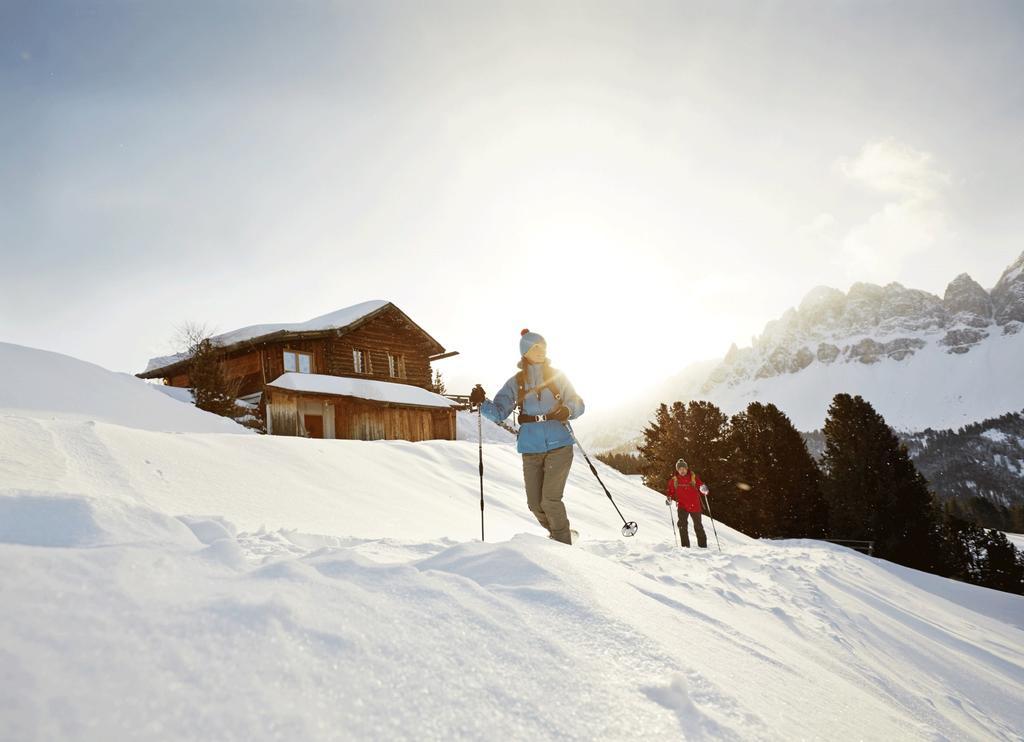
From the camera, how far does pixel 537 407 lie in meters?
5.55

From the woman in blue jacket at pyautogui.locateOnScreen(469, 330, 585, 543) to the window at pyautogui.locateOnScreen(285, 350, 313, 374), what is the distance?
19.6 meters

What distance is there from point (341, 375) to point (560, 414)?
2026 centimetres

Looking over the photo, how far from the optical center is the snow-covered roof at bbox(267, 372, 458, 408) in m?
20.3

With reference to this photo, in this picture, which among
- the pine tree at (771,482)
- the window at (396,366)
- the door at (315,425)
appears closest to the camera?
Result: the door at (315,425)

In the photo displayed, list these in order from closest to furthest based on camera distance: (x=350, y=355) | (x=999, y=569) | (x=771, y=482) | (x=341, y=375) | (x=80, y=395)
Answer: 1. (x=80, y=395)
2. (x=341, y=375)
3. (x=350, y=355)
4. (x=999, y=569)
5. (x=771, y=482)

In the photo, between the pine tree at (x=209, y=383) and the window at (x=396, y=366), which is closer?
the pine tree at (x=209, y=383)

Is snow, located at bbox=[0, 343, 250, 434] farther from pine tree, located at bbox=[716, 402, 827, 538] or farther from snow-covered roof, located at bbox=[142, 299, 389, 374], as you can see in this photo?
pine tree, located at bbox=[716, 402, 827, 538]

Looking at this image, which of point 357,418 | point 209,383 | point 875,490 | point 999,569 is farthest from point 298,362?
point 999,569

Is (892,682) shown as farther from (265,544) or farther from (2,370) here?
(2,370)

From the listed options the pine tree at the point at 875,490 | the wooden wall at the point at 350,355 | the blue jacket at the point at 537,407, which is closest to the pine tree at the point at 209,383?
the wooden wall at the point at 350,355

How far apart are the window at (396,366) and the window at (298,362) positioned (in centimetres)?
383

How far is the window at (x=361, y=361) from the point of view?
977 inches

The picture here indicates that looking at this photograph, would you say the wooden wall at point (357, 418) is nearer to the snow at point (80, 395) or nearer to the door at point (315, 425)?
the door at point (315, 425)

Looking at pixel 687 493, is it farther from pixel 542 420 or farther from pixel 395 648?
pixel 395 648
